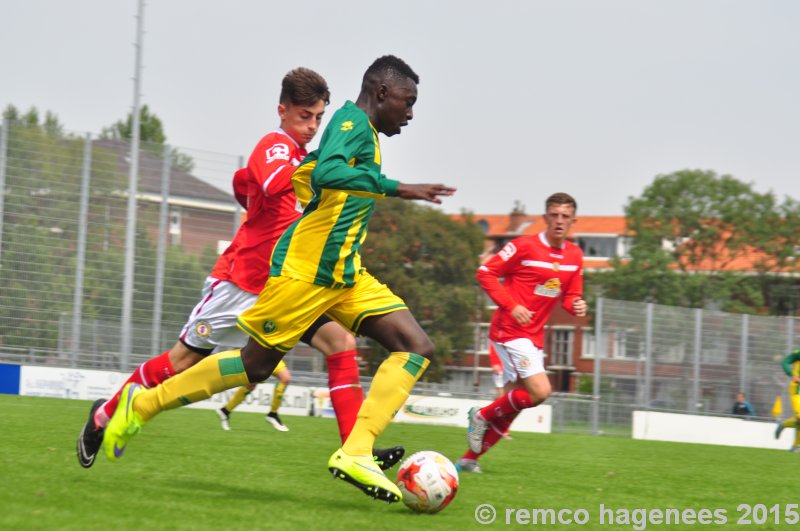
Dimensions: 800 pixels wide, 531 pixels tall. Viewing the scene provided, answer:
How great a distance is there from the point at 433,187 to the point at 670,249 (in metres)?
59.9

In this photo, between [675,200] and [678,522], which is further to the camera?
[675,200]

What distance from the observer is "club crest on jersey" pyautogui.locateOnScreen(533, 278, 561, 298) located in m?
8.78

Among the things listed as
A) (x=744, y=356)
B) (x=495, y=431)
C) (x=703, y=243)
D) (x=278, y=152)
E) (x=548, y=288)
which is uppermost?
(x=703, y=243)

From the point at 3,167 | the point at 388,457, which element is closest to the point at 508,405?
Result: the point at 388,457

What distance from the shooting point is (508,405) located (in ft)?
26.5

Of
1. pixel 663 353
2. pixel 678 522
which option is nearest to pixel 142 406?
pixel 678 522

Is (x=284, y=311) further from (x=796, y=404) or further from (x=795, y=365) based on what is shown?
(x=795, y=365)

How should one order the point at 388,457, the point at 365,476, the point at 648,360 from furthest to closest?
the point at 648,360 → the point at 388,457 → the point at 365,476

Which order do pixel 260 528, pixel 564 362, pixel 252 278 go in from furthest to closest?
1. pixel 564 362
2. pixel 252 278
3. pixel 260 528

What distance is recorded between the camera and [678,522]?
5332mm

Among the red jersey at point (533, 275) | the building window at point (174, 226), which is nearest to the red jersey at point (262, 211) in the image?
the red jersey at point (533, 275)

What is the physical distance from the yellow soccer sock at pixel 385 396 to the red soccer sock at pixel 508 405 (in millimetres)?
2572

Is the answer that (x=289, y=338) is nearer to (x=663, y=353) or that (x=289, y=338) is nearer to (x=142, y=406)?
(x=142, y=406)

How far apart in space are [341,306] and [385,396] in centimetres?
54
